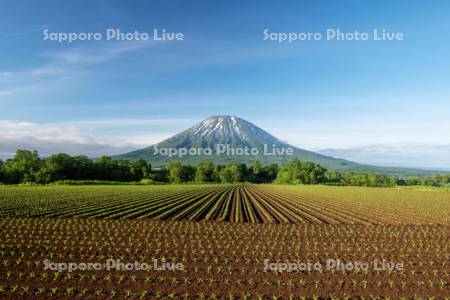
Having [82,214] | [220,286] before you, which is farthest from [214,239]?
[82,214]

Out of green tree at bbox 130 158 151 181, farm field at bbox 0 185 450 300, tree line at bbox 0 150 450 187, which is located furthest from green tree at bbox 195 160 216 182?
farm field at bbox 0 185 450 300

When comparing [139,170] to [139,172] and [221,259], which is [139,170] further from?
Answer: [221,259]

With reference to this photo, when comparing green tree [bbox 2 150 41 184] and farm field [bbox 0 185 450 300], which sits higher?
green tree [bbox 2 150 41 184]

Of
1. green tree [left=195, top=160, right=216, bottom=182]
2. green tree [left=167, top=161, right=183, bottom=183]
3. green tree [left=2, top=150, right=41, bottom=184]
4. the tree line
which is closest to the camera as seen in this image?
green tree [left=2, top=150, right=41, bottom=184]

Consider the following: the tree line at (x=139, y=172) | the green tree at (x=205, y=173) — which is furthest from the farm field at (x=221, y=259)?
the green tree at (x=205, y=173)

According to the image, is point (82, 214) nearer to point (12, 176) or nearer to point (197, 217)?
point (197, 217)

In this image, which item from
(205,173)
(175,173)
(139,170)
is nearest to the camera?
(139,170)

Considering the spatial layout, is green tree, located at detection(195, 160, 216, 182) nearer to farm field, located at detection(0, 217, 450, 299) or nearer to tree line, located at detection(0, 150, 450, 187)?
tree line, located at detection(0, 150, 450, 187)

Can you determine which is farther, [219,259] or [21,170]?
[21,170]

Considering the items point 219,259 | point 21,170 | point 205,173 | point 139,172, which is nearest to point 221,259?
point 219,259
